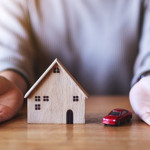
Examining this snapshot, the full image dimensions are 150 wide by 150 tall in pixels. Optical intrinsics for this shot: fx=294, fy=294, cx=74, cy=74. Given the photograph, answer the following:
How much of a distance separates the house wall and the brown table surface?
0.03 metres

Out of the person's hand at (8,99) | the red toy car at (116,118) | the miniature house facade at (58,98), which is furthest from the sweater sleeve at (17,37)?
the red toy car at (116,118)

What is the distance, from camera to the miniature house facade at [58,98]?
92 cm

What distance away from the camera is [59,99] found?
36.5 inches

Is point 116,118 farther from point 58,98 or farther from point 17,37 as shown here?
point 17,37

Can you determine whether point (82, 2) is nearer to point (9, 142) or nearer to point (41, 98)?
point (41, 98)

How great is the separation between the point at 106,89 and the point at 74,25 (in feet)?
1.24

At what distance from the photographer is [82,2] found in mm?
1520

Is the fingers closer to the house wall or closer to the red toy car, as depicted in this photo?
the house wall

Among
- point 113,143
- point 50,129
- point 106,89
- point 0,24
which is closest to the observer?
point 113,143

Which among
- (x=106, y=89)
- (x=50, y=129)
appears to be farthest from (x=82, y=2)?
(x=50, y=129)

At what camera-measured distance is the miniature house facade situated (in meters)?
0.92

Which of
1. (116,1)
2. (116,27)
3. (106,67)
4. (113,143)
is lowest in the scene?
(113,143)

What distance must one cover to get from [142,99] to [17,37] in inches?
28.0

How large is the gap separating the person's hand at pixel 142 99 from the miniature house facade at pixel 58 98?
19cm
